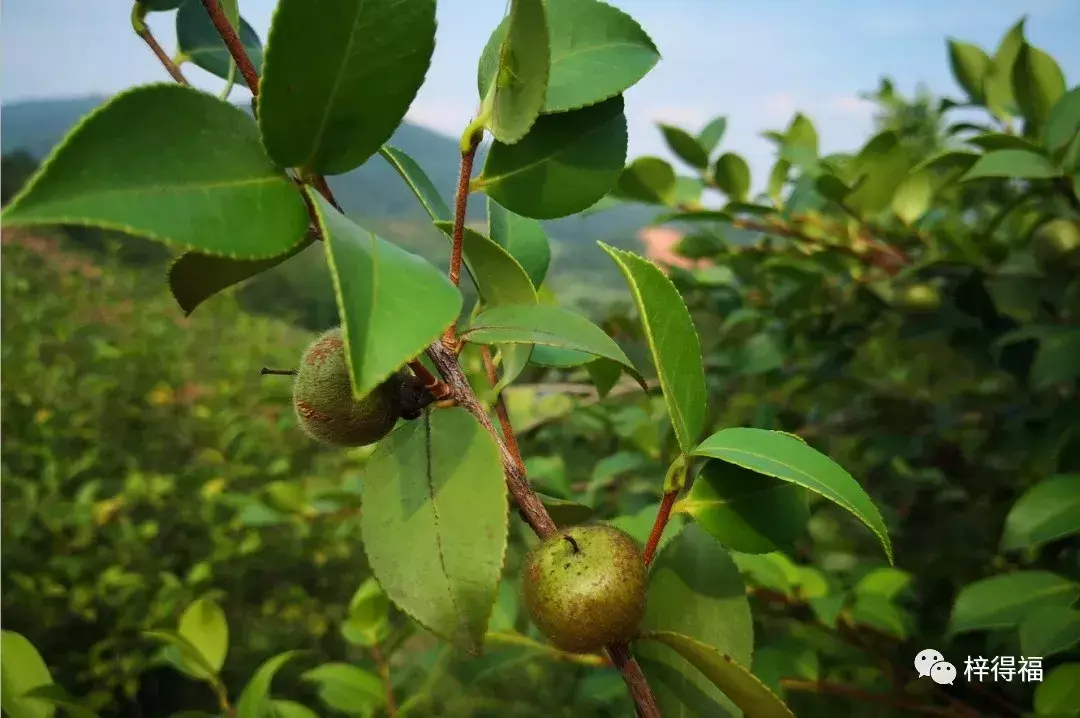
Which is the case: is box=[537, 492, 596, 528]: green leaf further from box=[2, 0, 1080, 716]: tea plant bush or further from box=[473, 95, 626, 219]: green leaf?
box=[473, 95, 626, 219]: green leaf

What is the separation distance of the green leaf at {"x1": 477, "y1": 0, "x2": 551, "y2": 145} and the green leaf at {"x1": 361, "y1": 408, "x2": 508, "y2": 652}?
0.51ft

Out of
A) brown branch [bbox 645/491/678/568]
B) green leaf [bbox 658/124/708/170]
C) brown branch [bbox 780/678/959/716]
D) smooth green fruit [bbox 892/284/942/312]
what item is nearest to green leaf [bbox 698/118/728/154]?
green leaf [bbox 658/124/708/170]

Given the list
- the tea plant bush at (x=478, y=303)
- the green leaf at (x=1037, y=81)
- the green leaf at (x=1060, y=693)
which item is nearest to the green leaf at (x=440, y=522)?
the tea plant bush at (x=478, y=303)

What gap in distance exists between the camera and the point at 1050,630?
2.35 feet

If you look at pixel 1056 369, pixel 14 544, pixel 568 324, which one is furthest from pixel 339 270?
pixel 14 544

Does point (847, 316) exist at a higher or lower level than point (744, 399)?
higher

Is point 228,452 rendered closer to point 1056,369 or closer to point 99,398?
point 99,398

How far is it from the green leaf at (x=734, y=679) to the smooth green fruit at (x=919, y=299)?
99 cm

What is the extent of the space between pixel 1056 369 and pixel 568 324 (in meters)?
0.80

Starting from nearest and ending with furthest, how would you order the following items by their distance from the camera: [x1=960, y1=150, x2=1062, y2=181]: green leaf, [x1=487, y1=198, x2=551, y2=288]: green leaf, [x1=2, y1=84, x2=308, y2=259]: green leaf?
[x1=2, y1=84, x2=308, y2=259]: green leaf, [x1=487, y1=198, x2=551, y2=288]: green leaf, [x1=960, y1=150, x2=1062, y2=181]: green leaf

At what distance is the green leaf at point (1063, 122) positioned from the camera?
2.85 feet

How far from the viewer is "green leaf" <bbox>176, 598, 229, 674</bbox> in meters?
0.93

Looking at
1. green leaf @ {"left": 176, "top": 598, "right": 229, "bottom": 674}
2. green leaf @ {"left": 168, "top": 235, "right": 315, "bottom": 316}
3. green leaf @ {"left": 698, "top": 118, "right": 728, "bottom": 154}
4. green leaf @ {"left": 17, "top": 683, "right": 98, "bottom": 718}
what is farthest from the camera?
green leaf @ {"left": 698, "top": 118, "right": 728, "bottom": 154}

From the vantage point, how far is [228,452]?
9.14 feet
